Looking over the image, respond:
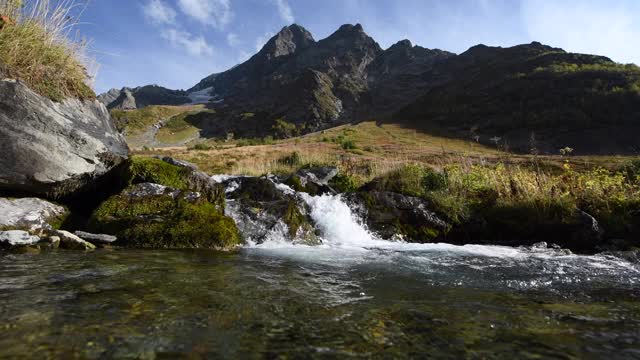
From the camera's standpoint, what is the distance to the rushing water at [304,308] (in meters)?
2.95

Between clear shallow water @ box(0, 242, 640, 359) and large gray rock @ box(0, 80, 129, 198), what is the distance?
98.6 inches

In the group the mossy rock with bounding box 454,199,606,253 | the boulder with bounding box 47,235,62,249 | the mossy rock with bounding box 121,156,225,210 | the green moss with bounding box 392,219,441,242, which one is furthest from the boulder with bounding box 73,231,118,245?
the mossy rock with bounding box 454,199,606,253

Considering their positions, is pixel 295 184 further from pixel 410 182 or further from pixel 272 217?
pixel 410 182

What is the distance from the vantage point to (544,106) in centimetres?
7469

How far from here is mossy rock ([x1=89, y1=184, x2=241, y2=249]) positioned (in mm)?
7848

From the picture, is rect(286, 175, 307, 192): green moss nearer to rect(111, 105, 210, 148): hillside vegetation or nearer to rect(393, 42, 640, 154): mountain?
rect(393, 42, 640, 154): mountain

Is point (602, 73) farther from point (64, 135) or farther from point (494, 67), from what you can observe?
point (64, 135)

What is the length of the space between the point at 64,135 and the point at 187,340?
7.21 m

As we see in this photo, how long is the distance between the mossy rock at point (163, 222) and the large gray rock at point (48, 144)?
1.07m

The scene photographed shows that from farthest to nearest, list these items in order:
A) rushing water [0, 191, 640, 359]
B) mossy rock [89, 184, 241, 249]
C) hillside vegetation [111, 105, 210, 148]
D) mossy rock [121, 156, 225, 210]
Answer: hillside vegetation [111, 105, 210, 148] → mossy rock [121, 156, 225, 210] → mossy rock [89, 184, 241, 249] → rushing water [0, 191, 640, 359]

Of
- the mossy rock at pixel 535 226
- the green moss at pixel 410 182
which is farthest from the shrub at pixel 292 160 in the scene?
the mossy rock at pixel 535 226

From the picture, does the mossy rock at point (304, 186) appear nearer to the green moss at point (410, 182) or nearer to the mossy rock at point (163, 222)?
the green moss at point (410, 182)

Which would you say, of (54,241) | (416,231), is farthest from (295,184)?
(54,241)

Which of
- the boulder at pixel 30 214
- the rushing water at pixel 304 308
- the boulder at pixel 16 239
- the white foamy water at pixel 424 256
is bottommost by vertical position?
the white foamy water at pixel 424 256
